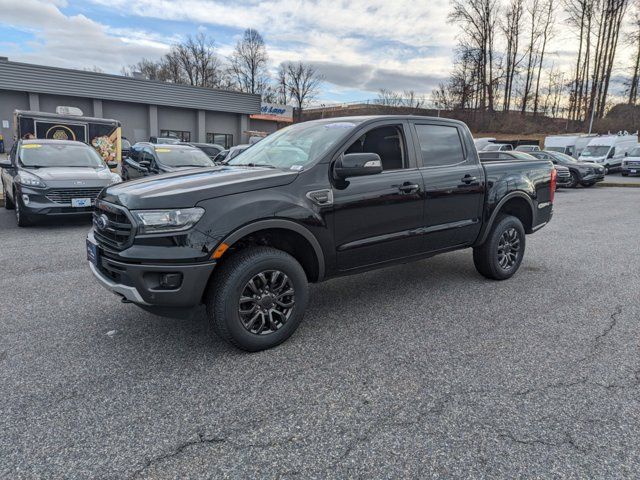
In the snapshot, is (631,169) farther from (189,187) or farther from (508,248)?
(189,187)

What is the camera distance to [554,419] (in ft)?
8.22

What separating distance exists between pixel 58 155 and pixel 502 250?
28.2 feet

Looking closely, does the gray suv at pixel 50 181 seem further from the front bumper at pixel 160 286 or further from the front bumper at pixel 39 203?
the front bumper at pixel 160 286

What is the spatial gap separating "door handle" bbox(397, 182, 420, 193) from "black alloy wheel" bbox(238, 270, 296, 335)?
4.60 ft

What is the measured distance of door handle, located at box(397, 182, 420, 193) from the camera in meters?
3.96

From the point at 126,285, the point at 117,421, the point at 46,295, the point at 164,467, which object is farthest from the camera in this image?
the point at 46,295

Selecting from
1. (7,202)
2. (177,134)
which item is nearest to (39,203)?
(7,202)

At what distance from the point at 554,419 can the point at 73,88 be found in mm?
32360

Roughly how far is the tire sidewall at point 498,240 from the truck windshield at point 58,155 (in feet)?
25.7

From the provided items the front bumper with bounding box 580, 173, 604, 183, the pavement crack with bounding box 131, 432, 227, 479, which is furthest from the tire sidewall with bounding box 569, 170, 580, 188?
the pavement crack with bounding box 131, 432, 227, 479

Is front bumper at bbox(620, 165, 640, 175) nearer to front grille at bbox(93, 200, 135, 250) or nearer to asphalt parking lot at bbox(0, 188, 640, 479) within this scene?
asphalt parking lot at bbox(0, 188, 640, 479)

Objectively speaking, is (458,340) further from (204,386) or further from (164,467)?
(164,467)

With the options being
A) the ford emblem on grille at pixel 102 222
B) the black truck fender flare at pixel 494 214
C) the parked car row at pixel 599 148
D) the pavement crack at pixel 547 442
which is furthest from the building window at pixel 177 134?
the pavement crack at pixel 547 442

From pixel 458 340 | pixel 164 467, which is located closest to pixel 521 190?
pixel 458 340
